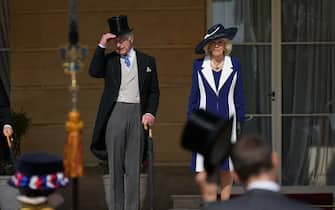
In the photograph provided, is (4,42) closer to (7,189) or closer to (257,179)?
(7,189)

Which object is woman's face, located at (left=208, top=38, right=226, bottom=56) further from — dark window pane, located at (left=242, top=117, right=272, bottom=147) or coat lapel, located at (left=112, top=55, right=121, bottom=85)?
dark window pane, located at (left=242, top=117, right=272, bottom=147)

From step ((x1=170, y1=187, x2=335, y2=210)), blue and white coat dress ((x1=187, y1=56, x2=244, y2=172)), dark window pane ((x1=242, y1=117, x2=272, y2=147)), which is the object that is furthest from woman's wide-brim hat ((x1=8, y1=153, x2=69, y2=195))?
dark window pane ((x1=242, y1=117, x2=272, y2=147))

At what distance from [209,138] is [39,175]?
104 centimetres

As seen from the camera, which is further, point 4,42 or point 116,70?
point 4,42

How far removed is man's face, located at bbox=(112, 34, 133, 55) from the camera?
22.7 ft

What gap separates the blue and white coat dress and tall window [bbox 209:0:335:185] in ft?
7.84

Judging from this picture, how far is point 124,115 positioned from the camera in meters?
6.93

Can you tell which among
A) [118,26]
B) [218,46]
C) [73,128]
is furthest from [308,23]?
[73,128]

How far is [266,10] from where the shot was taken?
944cm

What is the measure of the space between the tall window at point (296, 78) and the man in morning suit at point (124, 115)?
2.61m

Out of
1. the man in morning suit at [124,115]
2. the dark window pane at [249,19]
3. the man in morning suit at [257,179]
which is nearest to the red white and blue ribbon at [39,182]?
the man in morning suit at [257,179]

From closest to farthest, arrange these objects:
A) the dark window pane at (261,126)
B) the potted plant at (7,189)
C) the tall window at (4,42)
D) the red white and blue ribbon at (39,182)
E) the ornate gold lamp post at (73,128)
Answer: the red white and blue ribbon at (39,182)
the ornate gold lamp post at (73,128)
the potted plant at (7,189)
the dark window pane at (261,126)
the tall window at (4,42)

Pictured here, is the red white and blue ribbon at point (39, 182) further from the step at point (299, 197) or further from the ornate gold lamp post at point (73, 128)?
the step at point (299, 197)

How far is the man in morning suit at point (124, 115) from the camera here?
693 cm
